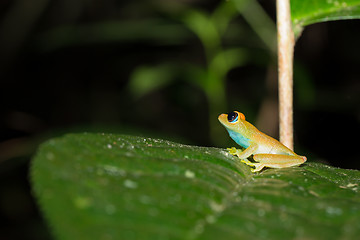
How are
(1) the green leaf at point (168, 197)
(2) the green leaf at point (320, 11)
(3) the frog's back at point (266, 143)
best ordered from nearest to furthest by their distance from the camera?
(1) the green leaf at point (168, 197)
(2) the green leaf at point (320, 11)
(3) the frog's back at point (266, 143)

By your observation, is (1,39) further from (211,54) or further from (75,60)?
(211,54)

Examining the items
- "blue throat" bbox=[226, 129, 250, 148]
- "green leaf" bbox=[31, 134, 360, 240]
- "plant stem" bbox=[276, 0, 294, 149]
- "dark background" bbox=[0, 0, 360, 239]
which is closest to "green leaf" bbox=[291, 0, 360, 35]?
"plant stem" bbox=[276, 0, 294, 149]

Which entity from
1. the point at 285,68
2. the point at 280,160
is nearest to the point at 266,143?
the point at 280,160

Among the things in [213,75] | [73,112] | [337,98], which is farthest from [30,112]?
[337,98]

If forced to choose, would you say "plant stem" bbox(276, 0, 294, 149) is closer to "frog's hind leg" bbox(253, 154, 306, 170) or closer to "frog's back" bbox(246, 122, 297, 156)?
"frog's hind leg" bbox(253, 154, 306, 170)

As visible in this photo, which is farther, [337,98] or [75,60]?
[75,60]

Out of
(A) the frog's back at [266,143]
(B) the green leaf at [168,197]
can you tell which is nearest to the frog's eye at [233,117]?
Result: (A) the frog's back at [266,143]

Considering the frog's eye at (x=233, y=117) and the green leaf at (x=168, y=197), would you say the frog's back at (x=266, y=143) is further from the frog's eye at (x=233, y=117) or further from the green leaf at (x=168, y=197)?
the green leaf at (x=168, y=197)
